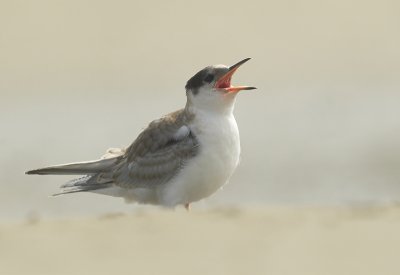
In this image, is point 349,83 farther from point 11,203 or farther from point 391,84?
point 11,203

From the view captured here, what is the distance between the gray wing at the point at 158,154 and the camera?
11602mm

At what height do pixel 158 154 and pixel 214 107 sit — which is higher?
pixel 214 107

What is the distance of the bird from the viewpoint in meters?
11.4

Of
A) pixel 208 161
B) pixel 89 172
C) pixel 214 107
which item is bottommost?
pixel 208 161

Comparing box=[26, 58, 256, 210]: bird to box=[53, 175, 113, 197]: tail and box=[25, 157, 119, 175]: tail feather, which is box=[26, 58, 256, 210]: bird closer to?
box=[53, 175, 113, 197]: tail

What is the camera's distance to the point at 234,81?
70.8 feet

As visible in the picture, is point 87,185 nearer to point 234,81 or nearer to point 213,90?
point 213,90

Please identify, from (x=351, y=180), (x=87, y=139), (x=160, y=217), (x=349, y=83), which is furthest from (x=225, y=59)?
(x=160, y=217)

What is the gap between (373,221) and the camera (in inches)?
385

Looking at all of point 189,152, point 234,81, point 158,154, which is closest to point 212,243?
point 189,152

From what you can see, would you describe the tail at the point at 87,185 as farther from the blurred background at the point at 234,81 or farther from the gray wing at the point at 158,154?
the blurred background at the point at 234,81

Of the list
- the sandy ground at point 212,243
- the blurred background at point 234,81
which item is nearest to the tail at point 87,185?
the blurred background at point 234,81

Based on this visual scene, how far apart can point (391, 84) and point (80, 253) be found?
39.7 ft

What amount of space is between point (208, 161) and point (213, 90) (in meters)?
0.66
